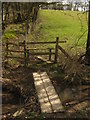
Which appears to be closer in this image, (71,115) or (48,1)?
(71,115)

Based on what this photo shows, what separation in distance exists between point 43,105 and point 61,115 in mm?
722

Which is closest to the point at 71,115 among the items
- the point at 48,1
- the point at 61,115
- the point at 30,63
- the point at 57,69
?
the point at 61,115

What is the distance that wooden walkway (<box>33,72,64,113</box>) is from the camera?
5.81 metres

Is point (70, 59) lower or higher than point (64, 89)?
higher

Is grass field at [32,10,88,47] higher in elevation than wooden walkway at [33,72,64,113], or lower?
higher

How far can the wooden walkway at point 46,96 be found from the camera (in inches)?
229

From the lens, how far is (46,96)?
665 cm

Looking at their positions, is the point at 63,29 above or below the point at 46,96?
above

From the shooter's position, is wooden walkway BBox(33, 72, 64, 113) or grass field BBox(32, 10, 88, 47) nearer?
wooden walkway BBox(33, 72, 64, 113)

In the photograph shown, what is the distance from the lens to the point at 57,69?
10078 millimetres

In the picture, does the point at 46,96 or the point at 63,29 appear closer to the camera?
the point at 46,96

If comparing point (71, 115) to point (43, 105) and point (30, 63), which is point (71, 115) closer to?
point (43, 105)

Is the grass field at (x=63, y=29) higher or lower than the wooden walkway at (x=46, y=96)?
higher

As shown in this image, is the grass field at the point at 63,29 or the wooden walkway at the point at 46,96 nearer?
the wooden walkway at the point at 46,96
